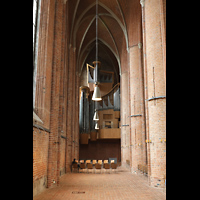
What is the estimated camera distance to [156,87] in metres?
9.50

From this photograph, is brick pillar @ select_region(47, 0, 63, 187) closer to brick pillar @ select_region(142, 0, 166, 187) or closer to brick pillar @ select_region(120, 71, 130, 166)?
brick pillar @ select_region(142, 0, 166, 187)

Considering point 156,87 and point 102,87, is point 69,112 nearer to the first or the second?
point 156,87

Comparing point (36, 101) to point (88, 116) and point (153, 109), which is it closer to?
point (153, 109)

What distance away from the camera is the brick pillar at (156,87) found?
8.99 metres

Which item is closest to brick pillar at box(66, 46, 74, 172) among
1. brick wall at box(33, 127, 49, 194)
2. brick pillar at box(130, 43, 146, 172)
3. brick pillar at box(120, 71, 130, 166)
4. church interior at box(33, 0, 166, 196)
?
church interior at box(33, 0, 166, 196)

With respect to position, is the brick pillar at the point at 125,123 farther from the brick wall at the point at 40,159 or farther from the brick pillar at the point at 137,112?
the brick wall at the point at 40,159

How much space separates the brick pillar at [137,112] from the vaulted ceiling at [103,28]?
2090 millimetres

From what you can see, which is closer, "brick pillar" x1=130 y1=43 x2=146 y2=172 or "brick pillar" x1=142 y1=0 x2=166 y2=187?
"brick pillar" x1=142 y1=0 x2=166 y2=187

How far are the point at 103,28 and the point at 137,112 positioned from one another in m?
12.0

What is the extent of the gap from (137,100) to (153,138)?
6441 mm

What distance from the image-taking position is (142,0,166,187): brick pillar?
899 cm

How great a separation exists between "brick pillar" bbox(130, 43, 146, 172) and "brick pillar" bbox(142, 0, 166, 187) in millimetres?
4932

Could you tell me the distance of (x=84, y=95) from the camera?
26.0 metres

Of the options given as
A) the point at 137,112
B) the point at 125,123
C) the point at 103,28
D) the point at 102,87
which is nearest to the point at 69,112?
the point at 137,112
